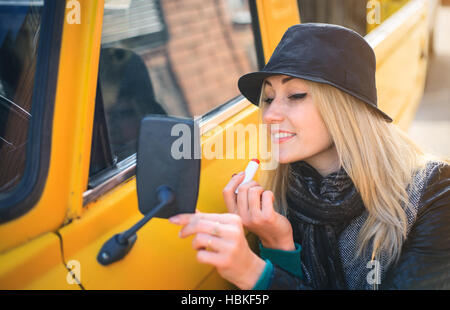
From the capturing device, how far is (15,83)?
4.78 feet

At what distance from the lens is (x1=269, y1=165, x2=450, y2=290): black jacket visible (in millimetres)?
1316

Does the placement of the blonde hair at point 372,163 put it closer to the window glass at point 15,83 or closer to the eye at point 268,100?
the eye at point 268,100

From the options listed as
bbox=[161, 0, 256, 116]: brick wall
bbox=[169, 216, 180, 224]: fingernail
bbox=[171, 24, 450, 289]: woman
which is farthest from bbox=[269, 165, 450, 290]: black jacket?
bbox=[161, 0, 256, 116]: brick wall

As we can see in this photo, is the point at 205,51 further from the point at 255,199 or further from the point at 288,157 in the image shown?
the point at 255,199

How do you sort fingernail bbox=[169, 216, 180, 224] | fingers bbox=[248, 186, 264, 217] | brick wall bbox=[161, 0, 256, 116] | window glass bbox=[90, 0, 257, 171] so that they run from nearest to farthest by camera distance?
fingernail bbox=[169, 216, 180, 224] → fingers bbox=[248, 186, 264, 217] → window glass bbox=[90, 0, 257, 171] → brick wall bbox=[161, 0, 256, 116]

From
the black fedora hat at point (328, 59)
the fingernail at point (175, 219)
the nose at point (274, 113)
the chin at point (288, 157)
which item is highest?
the black fedora hat at point (328, 59)

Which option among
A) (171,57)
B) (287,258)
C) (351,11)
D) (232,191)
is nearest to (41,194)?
(232,191)

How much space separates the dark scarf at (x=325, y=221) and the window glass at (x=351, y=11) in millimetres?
1323

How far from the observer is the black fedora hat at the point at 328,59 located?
145cm

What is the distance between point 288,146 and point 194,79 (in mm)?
3767

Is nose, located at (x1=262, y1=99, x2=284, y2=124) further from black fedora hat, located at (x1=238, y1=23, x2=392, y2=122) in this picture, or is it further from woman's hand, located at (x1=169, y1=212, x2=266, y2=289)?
woman's hand, located at (x1=169, y1=212, x2=266, y2=289)

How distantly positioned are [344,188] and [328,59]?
0.49m

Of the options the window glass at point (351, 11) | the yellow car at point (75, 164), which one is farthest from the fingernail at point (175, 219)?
the window glass at point (351, 11)
